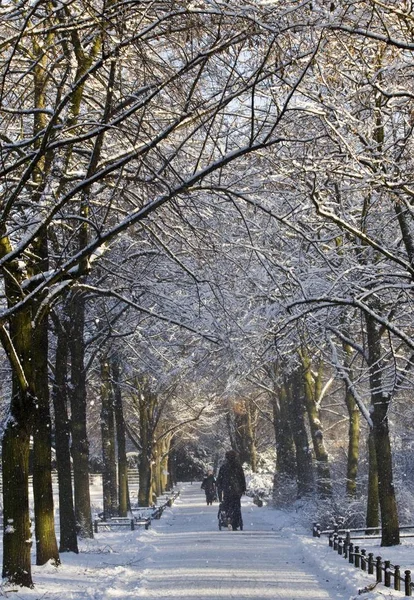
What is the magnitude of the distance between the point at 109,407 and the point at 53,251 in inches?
491

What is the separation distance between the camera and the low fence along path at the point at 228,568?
1228 cm

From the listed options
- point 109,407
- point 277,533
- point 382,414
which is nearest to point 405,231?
point 382,414

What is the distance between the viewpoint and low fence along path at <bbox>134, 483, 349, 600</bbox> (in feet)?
40.3

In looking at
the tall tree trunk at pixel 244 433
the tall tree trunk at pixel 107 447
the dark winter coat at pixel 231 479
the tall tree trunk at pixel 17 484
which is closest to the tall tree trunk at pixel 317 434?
the dark winter coat at pixel 231 479

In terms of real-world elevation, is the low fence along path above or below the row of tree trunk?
below

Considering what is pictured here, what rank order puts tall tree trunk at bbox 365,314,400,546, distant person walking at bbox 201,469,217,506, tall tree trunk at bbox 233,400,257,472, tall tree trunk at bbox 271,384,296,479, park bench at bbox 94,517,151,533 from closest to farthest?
tall tree trunk at bbox 365,314,400,546 < park bench at bbox 94,517,151,533 < tall tree trunk at bbox 271,384,296,479 < distant person walking at bbox 201,469,217,506 < tall tree trunk at bbox 233,400,257,472

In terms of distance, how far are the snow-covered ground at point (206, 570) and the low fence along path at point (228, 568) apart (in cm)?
1

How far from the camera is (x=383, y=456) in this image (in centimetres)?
1897

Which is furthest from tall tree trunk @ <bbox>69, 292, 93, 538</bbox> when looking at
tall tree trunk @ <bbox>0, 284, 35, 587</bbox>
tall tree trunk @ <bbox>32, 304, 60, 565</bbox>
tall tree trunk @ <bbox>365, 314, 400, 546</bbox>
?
tall tree trunk @ <bbox>0, 284, 35, 587</bbox>

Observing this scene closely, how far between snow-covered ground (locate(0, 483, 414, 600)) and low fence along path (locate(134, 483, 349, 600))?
0.04 feet

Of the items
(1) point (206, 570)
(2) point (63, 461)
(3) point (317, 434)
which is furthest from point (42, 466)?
(3) point (317, 434)

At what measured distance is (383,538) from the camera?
1880 cm

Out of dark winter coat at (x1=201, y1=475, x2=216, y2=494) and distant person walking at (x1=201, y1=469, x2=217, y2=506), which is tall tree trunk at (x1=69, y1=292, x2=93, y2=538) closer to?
distant person walking at (x1=201, y1=469, x2=217, y2=506)

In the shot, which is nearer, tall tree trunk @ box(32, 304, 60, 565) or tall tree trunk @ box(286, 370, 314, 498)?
tall tree trunk @ box(32, 304, 60, 565)
